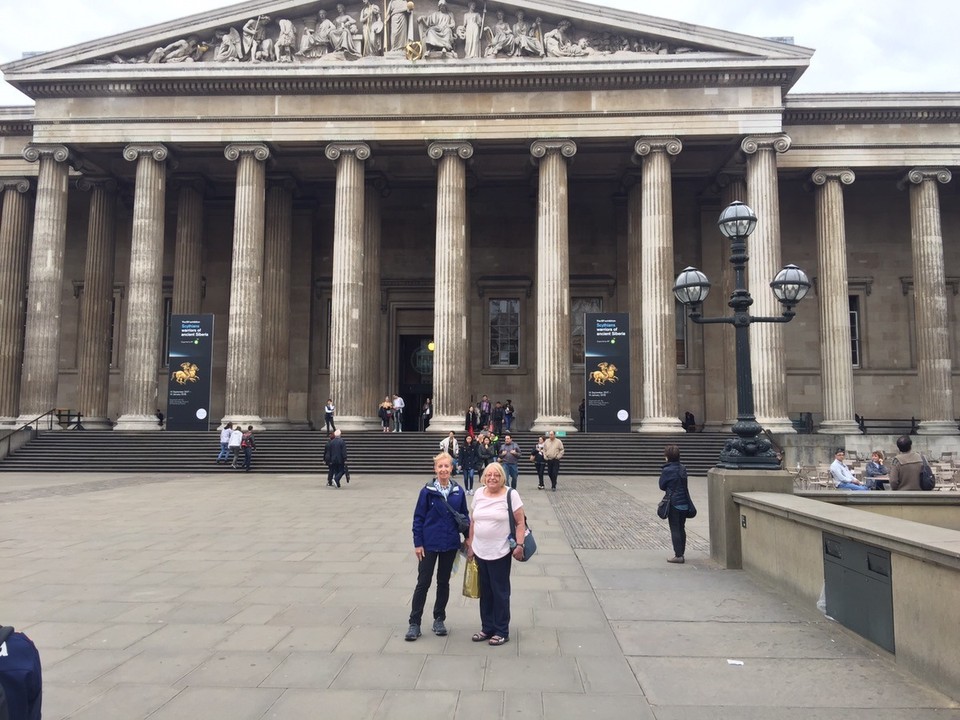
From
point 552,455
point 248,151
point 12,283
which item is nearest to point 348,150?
point 248,151

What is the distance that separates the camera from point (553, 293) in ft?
82.6

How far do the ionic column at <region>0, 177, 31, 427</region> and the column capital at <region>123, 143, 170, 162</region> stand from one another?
665 centimetres

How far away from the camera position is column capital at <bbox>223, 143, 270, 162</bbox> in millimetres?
26234

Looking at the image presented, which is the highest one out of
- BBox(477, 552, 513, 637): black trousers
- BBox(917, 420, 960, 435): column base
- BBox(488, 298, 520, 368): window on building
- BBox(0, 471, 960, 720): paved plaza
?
BBox(488, 298, 520, 368): window on building

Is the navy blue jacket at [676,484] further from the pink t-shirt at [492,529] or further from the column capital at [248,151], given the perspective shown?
Answer: the column capital at [248,151]

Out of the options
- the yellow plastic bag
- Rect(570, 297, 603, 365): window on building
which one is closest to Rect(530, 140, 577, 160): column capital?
Rect(570, 297, 603, 365): window on building

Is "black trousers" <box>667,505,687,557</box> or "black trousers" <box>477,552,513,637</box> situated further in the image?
"black trousers" <box>667,505,687,557</box>

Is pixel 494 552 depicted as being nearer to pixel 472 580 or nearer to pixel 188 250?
pixel 472 580

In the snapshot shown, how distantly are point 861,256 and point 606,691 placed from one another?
32.0 metres

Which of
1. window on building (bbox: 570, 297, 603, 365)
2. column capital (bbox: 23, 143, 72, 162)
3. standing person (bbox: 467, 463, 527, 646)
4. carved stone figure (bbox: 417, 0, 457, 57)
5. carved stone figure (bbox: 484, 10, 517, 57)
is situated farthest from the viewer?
window on building (bbox: 570, 297, 603, 365)

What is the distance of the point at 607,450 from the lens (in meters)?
23.4

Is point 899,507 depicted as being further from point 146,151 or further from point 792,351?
point 146,151

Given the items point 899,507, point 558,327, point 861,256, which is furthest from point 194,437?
point 861,256

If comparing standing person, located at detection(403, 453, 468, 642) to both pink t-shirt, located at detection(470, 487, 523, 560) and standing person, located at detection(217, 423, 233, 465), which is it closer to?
pink t-shirt, located at detection(470, 487, 523, 560)
